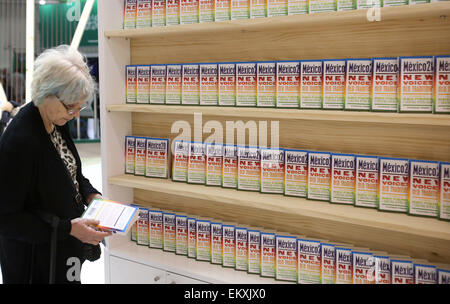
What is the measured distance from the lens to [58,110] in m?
1.83

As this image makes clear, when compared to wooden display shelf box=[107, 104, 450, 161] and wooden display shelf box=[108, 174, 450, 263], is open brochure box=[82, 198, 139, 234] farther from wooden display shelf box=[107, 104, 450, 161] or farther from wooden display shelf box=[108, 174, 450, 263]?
wooden display shelf box=[107, 104, 450, 161]

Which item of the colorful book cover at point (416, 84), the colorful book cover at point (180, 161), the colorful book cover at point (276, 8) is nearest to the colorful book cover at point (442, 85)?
the colorful book cover at point (416, 84)

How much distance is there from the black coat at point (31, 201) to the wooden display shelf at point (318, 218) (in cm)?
66

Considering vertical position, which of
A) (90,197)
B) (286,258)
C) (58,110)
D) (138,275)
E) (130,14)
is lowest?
(138,275)

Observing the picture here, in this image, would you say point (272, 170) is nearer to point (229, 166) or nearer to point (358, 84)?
point (229, 166)

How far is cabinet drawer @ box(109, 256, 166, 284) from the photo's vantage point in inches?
97.5

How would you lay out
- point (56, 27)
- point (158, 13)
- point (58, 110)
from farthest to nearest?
point (56, 27)
point (158, 13)
point (58, 110)

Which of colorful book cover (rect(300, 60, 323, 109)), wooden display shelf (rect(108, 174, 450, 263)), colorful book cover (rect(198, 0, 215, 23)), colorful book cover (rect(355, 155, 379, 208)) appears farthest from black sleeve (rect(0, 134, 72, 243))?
colorful book cover (rect(355, 155, 379, 208))

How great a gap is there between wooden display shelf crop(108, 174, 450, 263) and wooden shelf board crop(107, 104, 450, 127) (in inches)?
16.6

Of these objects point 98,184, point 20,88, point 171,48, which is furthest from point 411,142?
point 20,88

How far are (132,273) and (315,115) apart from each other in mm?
1504

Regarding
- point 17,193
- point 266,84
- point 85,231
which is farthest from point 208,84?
point 17,193

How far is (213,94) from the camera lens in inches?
92.0

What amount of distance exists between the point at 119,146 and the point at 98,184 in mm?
4530
